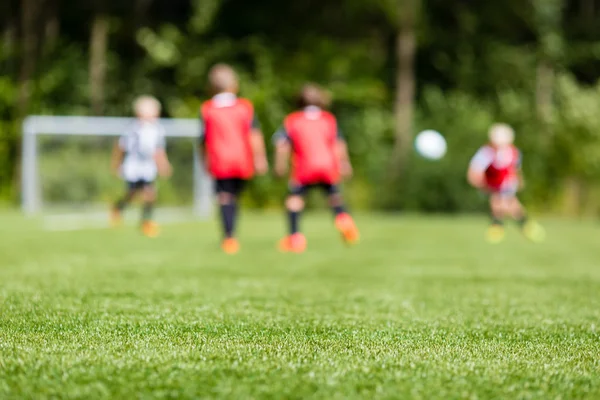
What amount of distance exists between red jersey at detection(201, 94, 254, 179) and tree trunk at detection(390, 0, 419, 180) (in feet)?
48.7

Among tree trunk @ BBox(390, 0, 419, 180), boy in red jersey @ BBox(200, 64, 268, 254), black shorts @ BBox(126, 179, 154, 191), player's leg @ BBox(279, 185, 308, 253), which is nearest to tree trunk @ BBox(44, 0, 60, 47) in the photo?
Answer: tree trunk @ BBox(390, 0, 419, 180)

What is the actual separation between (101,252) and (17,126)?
16195mm

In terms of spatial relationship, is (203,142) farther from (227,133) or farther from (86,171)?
(86,171)

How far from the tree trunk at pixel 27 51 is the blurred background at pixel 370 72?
0.04 metres

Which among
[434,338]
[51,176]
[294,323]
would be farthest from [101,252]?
[51,176]

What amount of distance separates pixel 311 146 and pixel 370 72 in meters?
17.8

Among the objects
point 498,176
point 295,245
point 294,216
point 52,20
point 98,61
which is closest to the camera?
point 295,245

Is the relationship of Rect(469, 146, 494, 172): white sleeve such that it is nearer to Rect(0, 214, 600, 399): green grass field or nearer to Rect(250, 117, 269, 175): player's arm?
Rect(250, 117, 269, 175): player's arm

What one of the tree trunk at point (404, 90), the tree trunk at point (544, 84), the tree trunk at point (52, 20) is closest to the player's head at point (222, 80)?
the tree trunk at point (404, 90)

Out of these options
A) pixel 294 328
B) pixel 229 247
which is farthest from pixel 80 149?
pixel 294 328

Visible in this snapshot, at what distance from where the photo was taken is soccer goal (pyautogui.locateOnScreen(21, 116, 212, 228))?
18688mm

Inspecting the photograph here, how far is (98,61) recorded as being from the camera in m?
26.7

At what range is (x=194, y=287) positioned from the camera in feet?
17.7

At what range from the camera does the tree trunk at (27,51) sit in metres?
24.3
